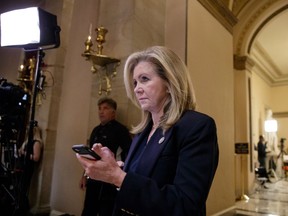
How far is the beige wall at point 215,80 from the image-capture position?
320cm

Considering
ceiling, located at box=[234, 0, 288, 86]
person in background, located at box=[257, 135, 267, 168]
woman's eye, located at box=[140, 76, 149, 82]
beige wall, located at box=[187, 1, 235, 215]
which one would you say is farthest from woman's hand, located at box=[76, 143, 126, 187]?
person in background, located at box=[257, 135, 267, 168]

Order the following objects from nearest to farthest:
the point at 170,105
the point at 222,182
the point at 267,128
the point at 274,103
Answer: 1. the point at 170,105
2. the point at 222,182
3. the point at 267,128
4. the point at 274,103

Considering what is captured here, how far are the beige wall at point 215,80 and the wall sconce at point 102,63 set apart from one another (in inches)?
38.8

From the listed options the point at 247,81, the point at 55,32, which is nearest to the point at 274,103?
the point at 247,81

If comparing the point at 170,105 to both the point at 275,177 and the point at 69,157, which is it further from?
the point at 275,177

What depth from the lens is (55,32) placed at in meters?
2.13

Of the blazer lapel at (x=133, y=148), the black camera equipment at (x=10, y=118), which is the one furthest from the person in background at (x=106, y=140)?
the blazer lapel at (x=133, y=148)

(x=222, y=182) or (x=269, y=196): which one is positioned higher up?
(x=222, y=182)

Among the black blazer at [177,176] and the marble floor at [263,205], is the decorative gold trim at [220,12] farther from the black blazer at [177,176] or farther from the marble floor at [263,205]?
the black blazer at [177,176]

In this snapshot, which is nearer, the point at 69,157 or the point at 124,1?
the point at 124,1

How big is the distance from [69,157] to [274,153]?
8328 mm

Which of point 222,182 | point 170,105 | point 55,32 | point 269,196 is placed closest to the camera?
point 170,105

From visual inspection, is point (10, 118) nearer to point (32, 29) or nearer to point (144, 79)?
point (32, 29)

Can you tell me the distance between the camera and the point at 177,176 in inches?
33.2
